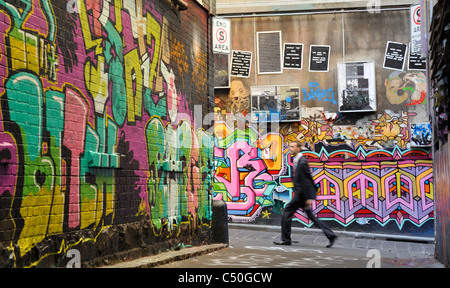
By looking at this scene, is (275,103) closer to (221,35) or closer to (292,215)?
(221,35)

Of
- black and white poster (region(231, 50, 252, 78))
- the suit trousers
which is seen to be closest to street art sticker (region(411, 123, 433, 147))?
black and white poster (region(231, 50, 252, 78))

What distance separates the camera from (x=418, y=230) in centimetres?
1641

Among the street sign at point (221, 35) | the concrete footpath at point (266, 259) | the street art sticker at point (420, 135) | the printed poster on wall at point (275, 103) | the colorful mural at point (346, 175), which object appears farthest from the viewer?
the printed poster on wall at point (275, 103)

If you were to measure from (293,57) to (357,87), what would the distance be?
7.07ft

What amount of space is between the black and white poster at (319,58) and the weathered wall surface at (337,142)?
0.45 feet

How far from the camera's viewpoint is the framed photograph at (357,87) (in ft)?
54.4

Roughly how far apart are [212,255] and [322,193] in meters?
8.48

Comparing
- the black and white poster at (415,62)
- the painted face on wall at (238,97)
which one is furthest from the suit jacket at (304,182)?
the black and white poster at (415,62)

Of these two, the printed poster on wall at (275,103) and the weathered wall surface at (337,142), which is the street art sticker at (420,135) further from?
the printed poster on wall at (275,103)

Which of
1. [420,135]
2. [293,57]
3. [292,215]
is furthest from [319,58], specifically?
[292,215]

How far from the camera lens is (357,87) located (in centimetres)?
1673
